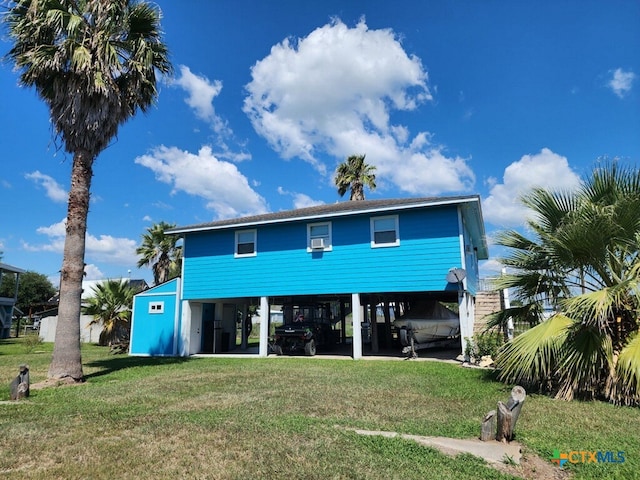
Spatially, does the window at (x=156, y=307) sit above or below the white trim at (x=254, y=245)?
below

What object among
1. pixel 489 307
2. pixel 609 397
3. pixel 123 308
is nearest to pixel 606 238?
pixel 609 397

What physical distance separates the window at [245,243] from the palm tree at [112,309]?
8.97 meters

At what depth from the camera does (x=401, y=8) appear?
1180 cm

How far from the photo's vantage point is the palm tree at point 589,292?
260 inches

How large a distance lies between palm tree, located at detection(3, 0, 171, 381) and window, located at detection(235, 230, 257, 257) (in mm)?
6533

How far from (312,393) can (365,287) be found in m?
6.72

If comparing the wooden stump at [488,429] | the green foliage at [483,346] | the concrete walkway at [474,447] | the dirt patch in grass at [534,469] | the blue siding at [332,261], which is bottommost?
the dirt patch in grass at [534,469]

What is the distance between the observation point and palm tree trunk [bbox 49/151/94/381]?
9.34 meters

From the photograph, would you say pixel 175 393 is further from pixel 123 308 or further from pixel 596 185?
pixel 123 308

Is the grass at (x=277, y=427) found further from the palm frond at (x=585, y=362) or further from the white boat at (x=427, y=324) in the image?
the white boat at (x=427, y=324)

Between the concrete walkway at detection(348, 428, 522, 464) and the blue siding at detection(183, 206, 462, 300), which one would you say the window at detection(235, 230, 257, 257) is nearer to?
the blue siding at detection(183, 206, 462, 300)

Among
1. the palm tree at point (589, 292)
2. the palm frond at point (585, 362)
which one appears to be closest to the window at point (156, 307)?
the palm tree at point (589, 292)

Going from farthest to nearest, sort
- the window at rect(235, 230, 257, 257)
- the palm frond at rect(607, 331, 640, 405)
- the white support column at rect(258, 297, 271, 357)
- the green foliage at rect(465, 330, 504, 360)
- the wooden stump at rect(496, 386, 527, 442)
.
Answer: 1. the window at rect(235, 230, 257, 257)
2. the white support column at rect(258, 297, 271, 357)
3. the green foliage at rect(465, 330, 504, 360)
4. the palm frond at rect(607, 331, 640, 405)
5. the wooden stump at rect(496, 386, 527, 442)

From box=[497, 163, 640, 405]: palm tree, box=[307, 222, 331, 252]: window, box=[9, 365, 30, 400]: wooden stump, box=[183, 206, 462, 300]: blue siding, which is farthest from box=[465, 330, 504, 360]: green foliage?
box=[9, 365, 30, 400]: wooden stump
